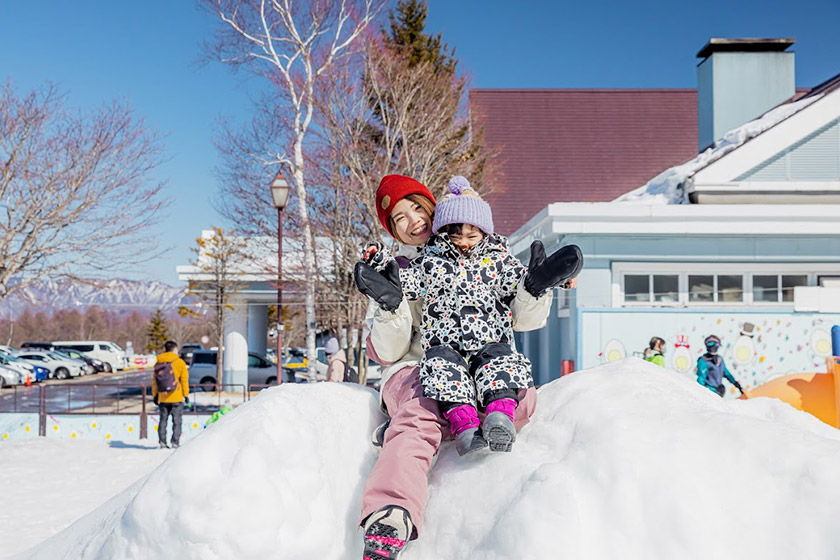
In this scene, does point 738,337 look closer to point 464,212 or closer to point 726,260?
point 726,260

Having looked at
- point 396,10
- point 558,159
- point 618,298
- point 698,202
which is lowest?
point 618,298

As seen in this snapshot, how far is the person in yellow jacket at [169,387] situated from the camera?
10.6 metres

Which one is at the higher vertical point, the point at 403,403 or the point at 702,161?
the point at 702,161

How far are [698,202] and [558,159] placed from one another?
8527 mm

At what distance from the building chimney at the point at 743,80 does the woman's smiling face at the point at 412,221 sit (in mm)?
14745

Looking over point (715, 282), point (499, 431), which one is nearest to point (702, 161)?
point (715, 282)

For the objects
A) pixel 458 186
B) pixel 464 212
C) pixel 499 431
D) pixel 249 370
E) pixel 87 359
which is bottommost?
pixel 87 359

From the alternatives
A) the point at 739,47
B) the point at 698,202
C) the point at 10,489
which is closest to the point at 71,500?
the point at 10,489

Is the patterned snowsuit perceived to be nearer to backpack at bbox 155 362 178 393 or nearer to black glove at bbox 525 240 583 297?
black glove at bbox 525 240 583 297

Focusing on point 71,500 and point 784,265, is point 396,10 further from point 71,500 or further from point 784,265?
point 71,500

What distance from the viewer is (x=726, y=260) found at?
449 inches

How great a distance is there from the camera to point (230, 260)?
25266mm

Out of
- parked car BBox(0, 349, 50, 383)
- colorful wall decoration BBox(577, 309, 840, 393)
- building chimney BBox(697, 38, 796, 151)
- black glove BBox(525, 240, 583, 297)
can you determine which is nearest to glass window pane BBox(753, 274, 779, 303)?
colorful wall decoration BBox(577, 309, 840, 393)

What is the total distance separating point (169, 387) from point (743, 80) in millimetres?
13482
